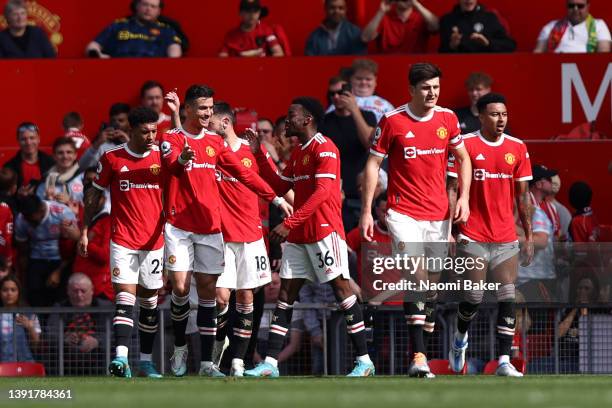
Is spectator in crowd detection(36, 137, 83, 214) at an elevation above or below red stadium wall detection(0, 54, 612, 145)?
below

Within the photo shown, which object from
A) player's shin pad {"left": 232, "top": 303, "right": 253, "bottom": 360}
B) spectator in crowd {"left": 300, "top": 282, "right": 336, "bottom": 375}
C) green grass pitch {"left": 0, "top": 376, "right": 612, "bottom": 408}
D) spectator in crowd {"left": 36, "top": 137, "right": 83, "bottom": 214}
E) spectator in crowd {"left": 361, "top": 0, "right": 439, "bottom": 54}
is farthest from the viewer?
spectator in crowd {"left": 361, "top": 0, "right": 439, "bottom": 54}

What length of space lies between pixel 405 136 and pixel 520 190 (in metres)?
1.57

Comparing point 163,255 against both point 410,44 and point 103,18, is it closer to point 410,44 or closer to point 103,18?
point 410,44

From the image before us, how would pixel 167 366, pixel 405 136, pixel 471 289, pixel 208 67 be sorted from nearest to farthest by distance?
1. pixel 405 136
2. pixel 471 289
3. pixel 167 366
4. pixel 208 67

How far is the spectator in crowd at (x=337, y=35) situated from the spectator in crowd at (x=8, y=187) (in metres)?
4.16

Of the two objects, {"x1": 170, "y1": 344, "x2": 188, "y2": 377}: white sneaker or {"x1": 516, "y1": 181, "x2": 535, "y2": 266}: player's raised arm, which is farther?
{"x1": 516, "y1": 181, "x2": 535, "y2": 266}: player's raised arm

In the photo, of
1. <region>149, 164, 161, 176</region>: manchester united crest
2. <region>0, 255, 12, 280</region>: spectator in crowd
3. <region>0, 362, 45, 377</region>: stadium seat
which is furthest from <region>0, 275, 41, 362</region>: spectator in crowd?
<region>149, 164, 161, 176</region>: manchester united crest

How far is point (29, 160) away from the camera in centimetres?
1762

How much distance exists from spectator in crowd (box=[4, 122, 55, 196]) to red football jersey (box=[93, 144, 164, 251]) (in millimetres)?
3793

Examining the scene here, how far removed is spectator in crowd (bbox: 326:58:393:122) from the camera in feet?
57.3

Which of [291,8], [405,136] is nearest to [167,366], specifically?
[405,136]

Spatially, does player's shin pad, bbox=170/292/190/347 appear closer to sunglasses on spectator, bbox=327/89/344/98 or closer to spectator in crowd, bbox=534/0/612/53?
sunglasses on spectator, bbox=327/89/344/98

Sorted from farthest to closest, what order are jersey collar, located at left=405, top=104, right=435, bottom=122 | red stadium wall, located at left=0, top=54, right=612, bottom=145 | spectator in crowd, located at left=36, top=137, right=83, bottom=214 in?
red stadium wall, located at left=0, top=54, right=612, bottom=145 < spectator in crowd, located at left=36, top=137, right=83, bottom=214 < jersey collar, located at left=405, top=104, right=435, bottom=122

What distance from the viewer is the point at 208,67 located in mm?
18531
